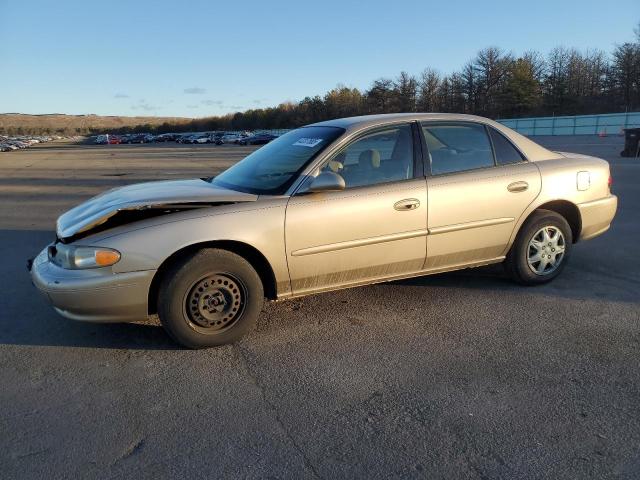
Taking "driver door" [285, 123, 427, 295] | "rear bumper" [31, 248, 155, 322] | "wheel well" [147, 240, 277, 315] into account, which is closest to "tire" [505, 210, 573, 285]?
"driver door" [285, 123, 427, 295]

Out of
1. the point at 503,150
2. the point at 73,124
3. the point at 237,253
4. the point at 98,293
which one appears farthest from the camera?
the point at 73,124

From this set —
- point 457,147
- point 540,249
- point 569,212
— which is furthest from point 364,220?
point 569,212

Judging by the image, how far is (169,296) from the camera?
3445mm

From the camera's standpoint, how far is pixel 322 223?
376 cm

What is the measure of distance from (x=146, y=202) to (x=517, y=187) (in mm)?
3085

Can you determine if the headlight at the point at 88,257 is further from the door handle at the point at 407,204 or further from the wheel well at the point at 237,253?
the door handle at the point at 407,204

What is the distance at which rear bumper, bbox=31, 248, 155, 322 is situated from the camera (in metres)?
3.36

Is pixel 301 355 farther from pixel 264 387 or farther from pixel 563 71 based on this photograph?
pixel 563 71

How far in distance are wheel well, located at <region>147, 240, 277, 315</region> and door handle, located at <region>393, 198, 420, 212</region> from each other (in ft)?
3.64

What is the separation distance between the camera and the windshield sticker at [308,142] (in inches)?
164

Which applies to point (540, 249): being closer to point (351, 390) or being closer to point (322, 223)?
point (322, 223)

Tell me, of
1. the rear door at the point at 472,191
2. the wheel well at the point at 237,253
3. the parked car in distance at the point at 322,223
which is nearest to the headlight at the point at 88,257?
the parked car in distance at the point at 322,223

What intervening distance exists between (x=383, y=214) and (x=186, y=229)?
1.48 meters

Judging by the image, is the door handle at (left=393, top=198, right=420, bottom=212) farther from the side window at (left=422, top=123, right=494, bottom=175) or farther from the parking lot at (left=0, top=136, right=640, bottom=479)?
the parking lot at (left=0, top=136, right=640, bottom=479)
